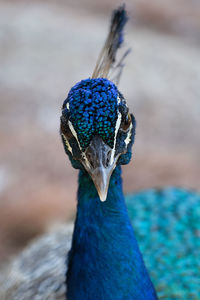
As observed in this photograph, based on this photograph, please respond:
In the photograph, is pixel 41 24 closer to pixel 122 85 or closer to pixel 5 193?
pixel 122 85

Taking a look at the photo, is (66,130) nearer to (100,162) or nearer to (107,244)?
(100,162)

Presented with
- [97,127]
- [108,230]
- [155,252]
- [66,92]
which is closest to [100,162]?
[97,127]

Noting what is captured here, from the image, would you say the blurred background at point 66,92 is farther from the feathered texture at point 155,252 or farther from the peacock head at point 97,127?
the peacock head at point 97,127

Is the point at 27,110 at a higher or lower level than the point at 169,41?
lower

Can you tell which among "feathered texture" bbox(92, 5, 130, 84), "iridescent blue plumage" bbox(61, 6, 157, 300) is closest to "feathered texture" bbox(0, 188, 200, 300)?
"iridescent blue plumage" bbox(61, 6, 157, 300)

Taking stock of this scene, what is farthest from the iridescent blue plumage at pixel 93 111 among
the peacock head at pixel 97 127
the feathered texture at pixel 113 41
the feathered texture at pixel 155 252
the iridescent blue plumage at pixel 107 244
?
the feathered texture at pixel 155 252

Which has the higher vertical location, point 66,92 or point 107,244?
point 66,92

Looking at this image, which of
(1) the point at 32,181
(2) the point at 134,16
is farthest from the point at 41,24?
(1) the point at 32,181
